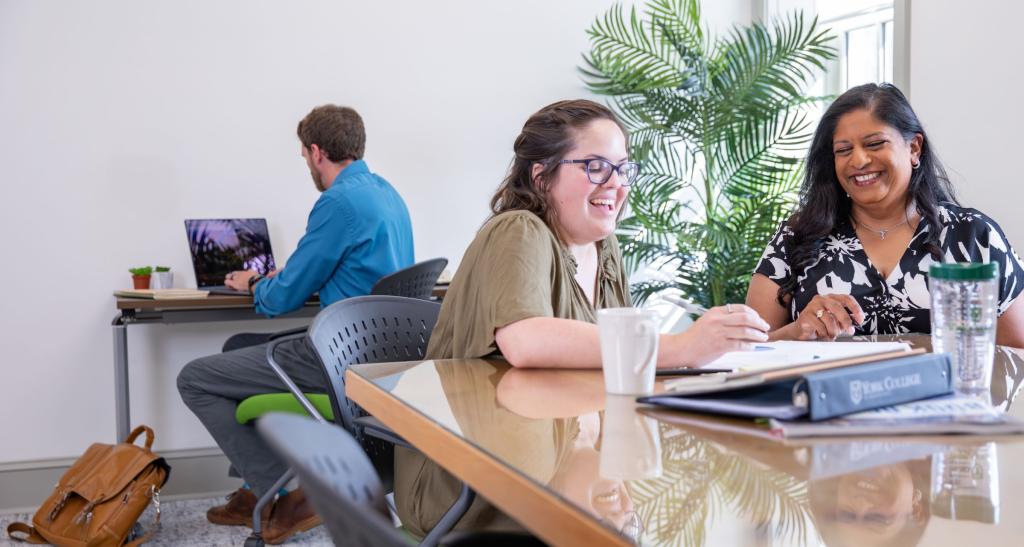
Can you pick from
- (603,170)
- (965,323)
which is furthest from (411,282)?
(965,323)

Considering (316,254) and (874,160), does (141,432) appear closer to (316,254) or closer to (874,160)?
(316,254)

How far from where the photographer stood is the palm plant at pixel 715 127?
13.1 feet

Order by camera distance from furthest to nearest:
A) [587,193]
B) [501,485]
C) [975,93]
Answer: [975,93]
[587,193]
[501,485]

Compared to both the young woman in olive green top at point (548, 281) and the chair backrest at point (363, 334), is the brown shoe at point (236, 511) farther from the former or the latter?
the young woman in olive green top at point (548, 281)

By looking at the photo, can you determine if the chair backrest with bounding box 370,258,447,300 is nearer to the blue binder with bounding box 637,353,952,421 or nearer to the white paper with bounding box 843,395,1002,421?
the blue binder with bounding box 637,353,952,421

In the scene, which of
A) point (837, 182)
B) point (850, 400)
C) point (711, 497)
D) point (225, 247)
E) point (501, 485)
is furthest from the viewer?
point (225, 247)

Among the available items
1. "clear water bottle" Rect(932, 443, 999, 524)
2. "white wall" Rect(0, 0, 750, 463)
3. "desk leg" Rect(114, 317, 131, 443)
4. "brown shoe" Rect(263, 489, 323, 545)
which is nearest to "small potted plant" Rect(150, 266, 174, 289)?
"white wall" Rect(0, 0, 750, 463)

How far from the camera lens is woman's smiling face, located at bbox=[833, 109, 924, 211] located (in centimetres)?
233

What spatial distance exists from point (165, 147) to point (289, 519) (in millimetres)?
1603

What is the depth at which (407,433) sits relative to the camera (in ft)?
3.83

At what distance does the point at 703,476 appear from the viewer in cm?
84

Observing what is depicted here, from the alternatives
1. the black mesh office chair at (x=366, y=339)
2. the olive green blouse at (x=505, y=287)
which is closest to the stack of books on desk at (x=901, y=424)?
the olive green blouse at (x=505, y=287)

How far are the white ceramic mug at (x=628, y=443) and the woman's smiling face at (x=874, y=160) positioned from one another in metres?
1.40

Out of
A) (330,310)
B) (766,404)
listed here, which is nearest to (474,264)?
(330,310)
